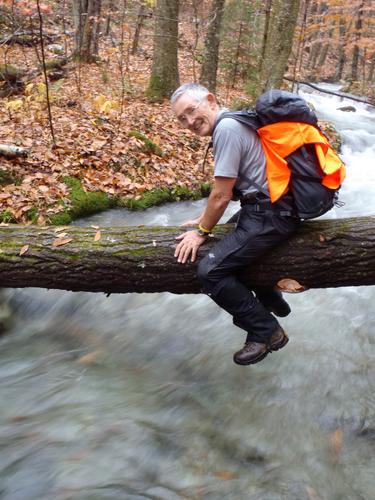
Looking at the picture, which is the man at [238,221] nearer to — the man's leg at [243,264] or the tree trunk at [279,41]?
the man's leg at [243,264]

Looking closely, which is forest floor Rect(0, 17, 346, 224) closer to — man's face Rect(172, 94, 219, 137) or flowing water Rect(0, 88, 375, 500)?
flowing water Rect(0, 88, 375, 500)

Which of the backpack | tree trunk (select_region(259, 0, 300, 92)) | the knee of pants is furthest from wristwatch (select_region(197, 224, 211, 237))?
tree trunk (select_region(259, 0, 300, 92))

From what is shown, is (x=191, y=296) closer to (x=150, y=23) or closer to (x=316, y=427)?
(x=316, y=427)

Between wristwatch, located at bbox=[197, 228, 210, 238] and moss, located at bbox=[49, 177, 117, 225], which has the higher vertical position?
wristwatch, located at bbox=[197, 228, 210, 238]

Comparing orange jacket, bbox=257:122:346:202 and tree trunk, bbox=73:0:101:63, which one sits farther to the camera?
tree trunk, bbox=73:0:101:63

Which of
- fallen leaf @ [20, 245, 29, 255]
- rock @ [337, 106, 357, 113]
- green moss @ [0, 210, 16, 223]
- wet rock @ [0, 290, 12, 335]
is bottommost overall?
rock @ [337, 106, 357, 113]

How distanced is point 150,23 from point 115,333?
2006cm

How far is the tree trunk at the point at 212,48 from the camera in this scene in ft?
40.0

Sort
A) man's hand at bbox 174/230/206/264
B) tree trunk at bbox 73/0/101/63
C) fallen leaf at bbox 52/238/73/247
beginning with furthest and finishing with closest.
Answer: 1. tree trunk at bbox 73/0/101/63
2. fallen leaf at bbox 52/238/73/247
3. man's hand at bbox 174/230/206/264

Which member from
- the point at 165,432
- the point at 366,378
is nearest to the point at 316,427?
the point at 366,378

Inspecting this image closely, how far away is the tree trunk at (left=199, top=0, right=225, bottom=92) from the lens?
12188 mm

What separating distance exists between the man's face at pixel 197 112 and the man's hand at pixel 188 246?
888 millimetres

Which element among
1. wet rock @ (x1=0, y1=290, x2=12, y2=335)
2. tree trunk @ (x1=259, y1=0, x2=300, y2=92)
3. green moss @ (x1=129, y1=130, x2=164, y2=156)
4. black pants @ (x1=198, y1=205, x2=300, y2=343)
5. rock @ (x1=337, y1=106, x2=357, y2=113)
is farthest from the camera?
rock @ (x1=337, y1=106, x2=357, y2=113)

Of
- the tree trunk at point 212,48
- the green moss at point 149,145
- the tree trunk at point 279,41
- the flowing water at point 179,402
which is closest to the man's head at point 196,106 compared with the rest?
the flowing water at point 179,402
